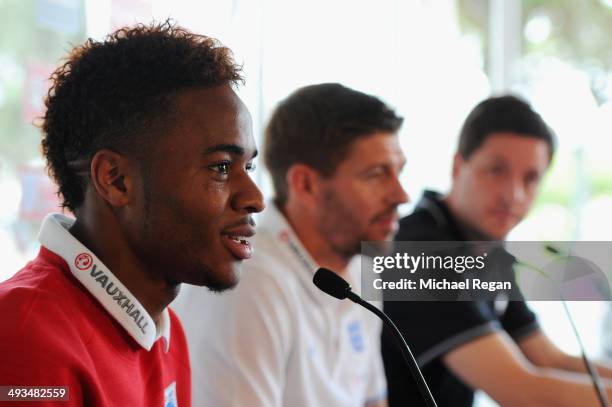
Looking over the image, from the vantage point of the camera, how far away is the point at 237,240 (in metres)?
0.88

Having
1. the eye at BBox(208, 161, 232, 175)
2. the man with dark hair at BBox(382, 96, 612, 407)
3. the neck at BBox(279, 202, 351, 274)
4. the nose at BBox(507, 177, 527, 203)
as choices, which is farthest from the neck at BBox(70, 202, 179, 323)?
the nose at BBox(507, 177, 527, 203)

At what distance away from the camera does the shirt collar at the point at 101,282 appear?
0.81m

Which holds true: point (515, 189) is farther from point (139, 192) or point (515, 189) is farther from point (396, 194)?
point (139, 192)

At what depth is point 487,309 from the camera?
1.47 meters

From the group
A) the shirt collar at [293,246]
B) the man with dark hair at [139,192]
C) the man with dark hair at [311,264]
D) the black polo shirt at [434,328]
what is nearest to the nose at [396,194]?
the man with dark hair at [311,264]

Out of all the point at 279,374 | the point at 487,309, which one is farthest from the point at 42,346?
the point at 487,309

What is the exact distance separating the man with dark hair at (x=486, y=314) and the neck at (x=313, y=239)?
0.17m

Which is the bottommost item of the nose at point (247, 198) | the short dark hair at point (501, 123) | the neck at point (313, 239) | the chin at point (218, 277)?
the chin at point (218, 277)

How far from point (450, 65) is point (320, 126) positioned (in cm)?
189

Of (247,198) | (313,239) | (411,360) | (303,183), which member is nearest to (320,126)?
(303,183)

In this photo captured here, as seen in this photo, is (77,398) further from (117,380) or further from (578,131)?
(578,131)

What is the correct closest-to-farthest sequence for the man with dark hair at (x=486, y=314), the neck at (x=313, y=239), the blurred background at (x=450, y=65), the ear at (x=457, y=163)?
the man with dark hair at (x=486, y=314), the neck at (x=313, y=239), the ear at (x=457, y=163), the blurred background at (x=450, y=65)

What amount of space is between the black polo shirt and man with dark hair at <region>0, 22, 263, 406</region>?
518mm

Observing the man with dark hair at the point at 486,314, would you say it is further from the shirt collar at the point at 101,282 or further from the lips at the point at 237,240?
the shirt collar at the point at 101,282
